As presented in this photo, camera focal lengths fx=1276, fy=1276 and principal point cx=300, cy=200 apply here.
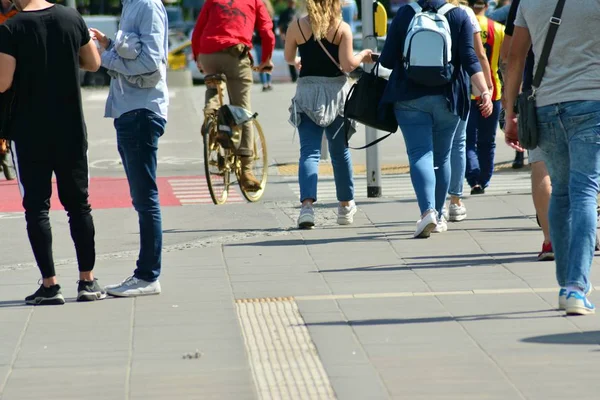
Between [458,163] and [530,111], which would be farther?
[458,163]

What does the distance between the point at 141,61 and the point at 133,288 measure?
1211 mm

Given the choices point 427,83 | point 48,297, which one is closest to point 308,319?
point 48,297

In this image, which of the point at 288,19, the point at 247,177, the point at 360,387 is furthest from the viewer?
the point at 288,19

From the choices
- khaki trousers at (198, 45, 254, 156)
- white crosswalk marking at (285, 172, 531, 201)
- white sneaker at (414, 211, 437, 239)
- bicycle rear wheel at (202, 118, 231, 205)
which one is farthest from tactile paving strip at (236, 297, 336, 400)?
white crosswalk marking at (285, 172, 531, 201)

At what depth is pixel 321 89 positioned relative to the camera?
9.20 m

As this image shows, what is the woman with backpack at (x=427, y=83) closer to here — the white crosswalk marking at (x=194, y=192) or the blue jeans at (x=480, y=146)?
the blue jeans at (x=480, y=146)

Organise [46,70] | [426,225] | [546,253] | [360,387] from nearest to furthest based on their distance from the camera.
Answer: [360,387] → [46,70] → [546,253] → [426,225]

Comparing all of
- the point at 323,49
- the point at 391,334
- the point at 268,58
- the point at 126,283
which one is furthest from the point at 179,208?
the point at 391,334

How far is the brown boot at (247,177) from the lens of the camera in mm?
11094

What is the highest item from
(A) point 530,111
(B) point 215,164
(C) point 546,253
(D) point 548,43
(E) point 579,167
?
(D) point 548,43

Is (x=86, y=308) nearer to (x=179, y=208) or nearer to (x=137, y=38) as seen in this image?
(x=137, y=38)

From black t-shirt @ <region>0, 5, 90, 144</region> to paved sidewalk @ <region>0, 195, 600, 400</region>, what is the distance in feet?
3.08

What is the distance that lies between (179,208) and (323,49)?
2.33 meters

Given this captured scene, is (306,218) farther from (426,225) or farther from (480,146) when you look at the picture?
(480,146)
